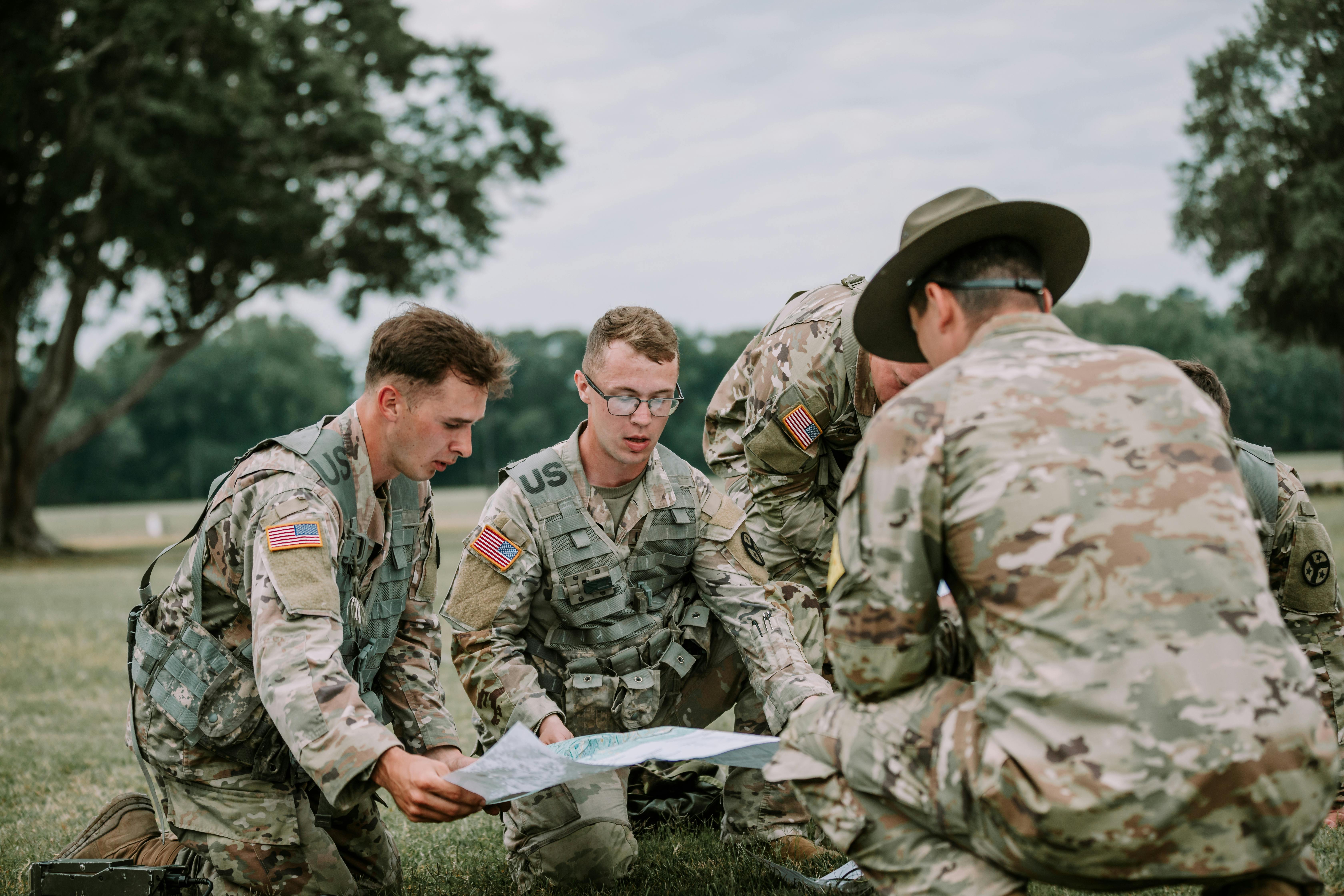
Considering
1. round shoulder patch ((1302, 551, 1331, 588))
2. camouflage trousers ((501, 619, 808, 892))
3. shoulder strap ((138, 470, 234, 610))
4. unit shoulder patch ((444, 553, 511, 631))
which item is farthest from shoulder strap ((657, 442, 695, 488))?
round shoulder patch ((1302, 551, 1331, 588))

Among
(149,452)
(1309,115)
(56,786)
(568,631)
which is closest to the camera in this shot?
(568,631)

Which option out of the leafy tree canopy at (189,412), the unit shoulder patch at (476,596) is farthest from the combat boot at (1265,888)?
the leafy tree canopy at (189,412)

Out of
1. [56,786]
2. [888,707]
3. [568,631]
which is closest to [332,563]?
[568,631]

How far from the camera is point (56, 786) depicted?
5902 mm

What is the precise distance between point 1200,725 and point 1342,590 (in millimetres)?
11436

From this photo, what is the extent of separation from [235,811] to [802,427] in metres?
2.62

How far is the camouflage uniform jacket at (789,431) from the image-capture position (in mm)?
4840

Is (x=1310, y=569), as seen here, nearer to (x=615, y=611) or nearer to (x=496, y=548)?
(x=615, y=611)

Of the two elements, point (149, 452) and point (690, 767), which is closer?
point (690, 767)

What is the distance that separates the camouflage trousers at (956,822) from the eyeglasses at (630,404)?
171 cm

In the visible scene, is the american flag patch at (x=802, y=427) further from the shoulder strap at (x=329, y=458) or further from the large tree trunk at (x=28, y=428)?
the large tree trunk at (x=28, y=428)

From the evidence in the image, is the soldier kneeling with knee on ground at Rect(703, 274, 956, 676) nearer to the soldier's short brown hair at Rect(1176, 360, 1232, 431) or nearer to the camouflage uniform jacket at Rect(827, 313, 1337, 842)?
the soldier's short brown hair at Rect(1176, 360, 1232, 431)

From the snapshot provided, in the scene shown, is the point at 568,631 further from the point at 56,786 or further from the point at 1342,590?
the point at 1342,590

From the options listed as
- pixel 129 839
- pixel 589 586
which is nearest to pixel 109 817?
pixel 129 839
